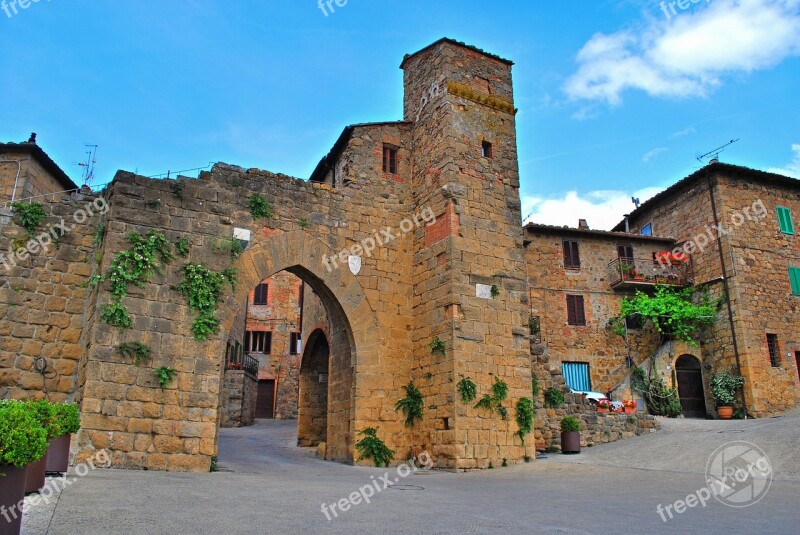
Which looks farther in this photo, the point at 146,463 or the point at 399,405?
the point at 399,405

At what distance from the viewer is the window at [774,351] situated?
22.3 m

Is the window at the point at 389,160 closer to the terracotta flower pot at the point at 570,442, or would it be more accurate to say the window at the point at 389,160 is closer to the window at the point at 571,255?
the terracotta flower pot at the point at 570,442

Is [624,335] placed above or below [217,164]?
below

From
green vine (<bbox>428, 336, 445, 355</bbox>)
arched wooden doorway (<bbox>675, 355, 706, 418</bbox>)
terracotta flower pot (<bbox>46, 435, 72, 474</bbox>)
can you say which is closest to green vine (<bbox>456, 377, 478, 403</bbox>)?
green vine (<bbox>428, 336, 445, 355</bbox>)

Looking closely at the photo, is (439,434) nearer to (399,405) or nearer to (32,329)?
(399,405)

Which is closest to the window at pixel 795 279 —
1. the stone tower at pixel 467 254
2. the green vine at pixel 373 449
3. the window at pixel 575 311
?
the window at pixel 575 311

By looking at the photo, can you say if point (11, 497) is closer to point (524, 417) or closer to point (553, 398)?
point (524, 417)

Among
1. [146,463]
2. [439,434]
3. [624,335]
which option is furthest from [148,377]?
[624,335]

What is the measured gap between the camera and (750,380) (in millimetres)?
21391

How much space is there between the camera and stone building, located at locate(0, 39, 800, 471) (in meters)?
10.9

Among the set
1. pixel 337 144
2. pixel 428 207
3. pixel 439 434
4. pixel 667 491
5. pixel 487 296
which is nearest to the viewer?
pixel 667 491

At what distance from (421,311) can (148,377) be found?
5782 millimetres

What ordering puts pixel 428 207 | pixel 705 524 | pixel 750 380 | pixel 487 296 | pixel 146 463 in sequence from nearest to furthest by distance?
pixel 705 524 < pixel 146 463 < pixel 487 296 < pixel 428 207 < pixel 750 380

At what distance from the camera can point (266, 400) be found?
110 ft
